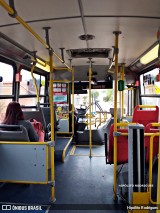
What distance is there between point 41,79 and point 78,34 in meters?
3.39

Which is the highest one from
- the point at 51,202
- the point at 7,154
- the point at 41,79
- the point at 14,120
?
the point at 41,79

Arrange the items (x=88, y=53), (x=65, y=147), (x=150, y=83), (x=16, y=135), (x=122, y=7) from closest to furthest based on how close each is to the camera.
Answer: (x=122, y=7), (x=16, y=135), (x=88, y=53), (x=65, y=147), (x=150, y=83)

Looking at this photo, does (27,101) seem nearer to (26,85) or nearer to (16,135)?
(26,85)

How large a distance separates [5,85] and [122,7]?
104 inches

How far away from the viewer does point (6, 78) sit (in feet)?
12.4

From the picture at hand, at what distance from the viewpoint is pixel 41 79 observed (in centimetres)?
586

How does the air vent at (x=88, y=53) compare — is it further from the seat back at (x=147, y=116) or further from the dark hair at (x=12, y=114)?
the dark hair at (x=12, y=114)

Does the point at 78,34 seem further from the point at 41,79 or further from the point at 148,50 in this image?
the point at 41,79

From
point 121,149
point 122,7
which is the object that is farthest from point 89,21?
point 121,149

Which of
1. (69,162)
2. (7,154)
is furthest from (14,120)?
(69,162)

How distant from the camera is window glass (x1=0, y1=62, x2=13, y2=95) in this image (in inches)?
141

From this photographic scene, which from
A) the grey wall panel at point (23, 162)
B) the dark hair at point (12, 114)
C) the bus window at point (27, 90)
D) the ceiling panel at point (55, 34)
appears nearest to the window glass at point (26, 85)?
the bus window at point (27, 90)

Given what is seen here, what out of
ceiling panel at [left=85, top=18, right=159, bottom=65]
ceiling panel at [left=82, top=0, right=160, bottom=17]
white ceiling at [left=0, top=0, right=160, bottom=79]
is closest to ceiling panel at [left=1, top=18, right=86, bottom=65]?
white ceiling at [left=0, top=0, right=160, bottom=79]

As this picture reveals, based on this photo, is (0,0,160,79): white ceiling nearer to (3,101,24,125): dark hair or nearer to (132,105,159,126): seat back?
(3,101,24,125): dark hair
